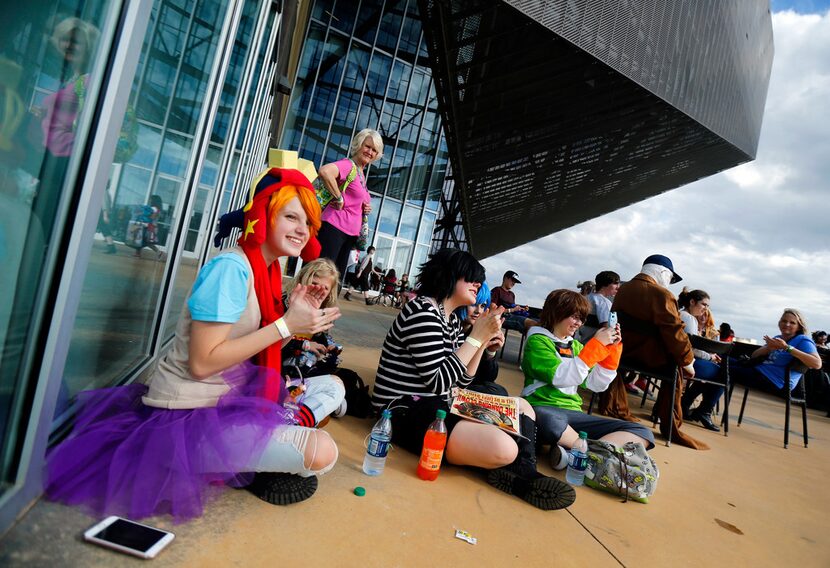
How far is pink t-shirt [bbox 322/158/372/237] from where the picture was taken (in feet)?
11.6

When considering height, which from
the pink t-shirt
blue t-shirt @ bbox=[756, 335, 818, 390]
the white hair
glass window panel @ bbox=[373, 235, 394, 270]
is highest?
glass window panel @ bbox=[373, 235, 394, 270]

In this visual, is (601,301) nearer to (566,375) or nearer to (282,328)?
(566,375)

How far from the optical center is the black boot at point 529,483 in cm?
209

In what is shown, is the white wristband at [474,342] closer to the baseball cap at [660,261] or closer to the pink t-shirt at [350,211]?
the pink t-shirt at [350,211]

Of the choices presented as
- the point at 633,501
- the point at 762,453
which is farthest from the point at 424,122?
the point at 633,501

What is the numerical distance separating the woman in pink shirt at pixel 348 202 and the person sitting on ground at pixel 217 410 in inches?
66.1

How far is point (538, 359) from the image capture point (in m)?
2.99

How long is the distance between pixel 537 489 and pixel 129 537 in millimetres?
1587

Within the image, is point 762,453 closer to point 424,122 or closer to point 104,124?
point 104,124

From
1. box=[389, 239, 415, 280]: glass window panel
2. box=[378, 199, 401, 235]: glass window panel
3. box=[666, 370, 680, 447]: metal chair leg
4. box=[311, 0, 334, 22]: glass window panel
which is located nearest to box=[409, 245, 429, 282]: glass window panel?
box=[389, 239, 415, 280]: glass window panel

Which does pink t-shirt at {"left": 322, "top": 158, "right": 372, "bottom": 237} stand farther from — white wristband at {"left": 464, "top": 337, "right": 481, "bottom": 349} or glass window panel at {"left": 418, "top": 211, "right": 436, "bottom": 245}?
glass window panel at {"left": 418, "top": 211, "right": 436, "bottom": 245}

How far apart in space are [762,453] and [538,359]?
3.18 metres

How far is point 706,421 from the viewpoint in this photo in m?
5.34

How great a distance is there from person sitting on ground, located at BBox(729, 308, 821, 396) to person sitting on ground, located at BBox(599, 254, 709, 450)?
62.0 inches
